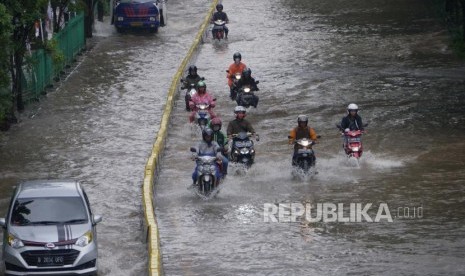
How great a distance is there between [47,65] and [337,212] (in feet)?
58.0

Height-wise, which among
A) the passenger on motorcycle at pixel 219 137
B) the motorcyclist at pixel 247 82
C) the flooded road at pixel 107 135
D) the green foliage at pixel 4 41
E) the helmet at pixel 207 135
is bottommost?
the flooded road at pixel 107 135

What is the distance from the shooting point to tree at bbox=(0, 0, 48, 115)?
108 ft

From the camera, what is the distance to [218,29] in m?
50.1

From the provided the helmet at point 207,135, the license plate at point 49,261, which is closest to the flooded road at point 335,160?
the helmet at point 207,135

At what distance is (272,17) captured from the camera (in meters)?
56.3

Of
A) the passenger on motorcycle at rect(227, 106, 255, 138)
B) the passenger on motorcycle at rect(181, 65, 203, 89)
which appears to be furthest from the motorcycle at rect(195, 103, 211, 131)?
the passenger on motorcycle at rect(227, 106, 255, 138)

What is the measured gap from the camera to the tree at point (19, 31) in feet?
108

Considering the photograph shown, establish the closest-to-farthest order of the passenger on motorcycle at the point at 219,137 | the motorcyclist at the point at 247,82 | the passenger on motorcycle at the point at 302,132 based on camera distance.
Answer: the passenger on motorcycle at the point at 219,137 < the passenger on motorcycle at the point at 302,132 < the motorcyclist at the point at 247,82

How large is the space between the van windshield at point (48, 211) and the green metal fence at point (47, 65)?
1519cm

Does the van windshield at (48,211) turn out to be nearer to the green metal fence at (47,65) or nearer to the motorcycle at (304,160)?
the motorcycle at (304,160)

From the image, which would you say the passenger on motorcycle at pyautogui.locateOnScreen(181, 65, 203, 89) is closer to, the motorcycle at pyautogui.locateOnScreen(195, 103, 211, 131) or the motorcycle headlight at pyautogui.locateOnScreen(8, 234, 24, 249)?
the motorcycle at pyautogui.locateOnScreen(195, 103, 211, 131)

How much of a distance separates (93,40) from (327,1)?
14.5m

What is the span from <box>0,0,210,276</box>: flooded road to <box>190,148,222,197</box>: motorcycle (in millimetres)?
1339


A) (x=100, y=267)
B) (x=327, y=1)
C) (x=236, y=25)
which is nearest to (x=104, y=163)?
(x=100, y=267)
